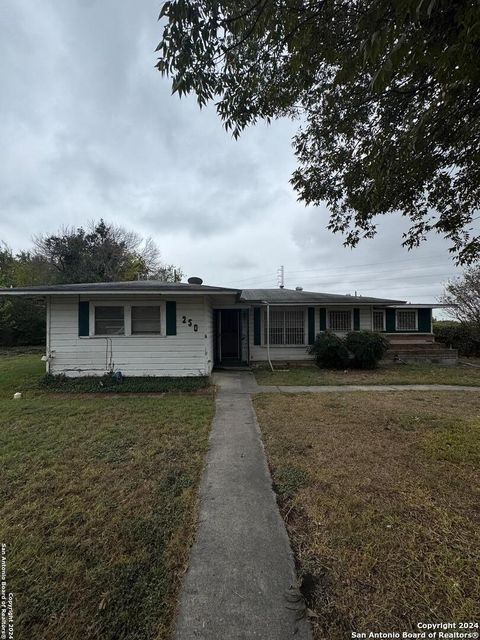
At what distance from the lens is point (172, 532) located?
84.0 inches

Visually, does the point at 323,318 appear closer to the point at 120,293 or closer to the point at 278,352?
the point at 278,352

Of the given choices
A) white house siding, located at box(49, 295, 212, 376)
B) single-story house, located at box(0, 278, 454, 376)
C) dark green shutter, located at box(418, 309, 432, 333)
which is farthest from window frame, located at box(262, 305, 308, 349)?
dark green shutter, located at box(418, 309, 432, 333)

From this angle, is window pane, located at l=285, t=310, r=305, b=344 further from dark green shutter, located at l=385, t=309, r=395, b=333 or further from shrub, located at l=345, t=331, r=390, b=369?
dark green shutter, located at l=385, t=309, r=395, b=333

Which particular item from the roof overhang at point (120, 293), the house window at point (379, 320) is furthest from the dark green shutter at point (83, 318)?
the house window at point (379, 320)

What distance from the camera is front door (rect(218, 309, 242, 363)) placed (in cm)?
1151

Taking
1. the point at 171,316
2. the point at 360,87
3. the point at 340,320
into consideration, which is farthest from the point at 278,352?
the point at 360,87

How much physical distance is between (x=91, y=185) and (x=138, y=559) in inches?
630

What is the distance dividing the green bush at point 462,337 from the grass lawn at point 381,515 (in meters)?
11.4

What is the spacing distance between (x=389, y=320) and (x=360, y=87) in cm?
1149

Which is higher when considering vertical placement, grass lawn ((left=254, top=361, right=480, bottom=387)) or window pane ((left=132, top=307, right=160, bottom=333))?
window pane ((left=132, top=307, right=160, bottom=333))

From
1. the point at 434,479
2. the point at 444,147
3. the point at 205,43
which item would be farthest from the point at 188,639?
the point at 444,147

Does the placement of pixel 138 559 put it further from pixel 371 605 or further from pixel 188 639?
pixel 371 605

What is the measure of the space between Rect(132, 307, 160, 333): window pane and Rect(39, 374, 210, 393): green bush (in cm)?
137

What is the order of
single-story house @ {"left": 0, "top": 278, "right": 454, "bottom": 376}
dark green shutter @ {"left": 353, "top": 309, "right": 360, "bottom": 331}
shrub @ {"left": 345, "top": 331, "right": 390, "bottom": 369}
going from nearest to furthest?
single-story house @ {"left": 0, "top": 278, "right": 454, "bottom": 376} < shrub @ {"left": 345, "top": 331, "right": 390, "bottom": 369} < dark green shutter @ {"left": 353, "top": 309, "right": 360, "bottom": 331}
